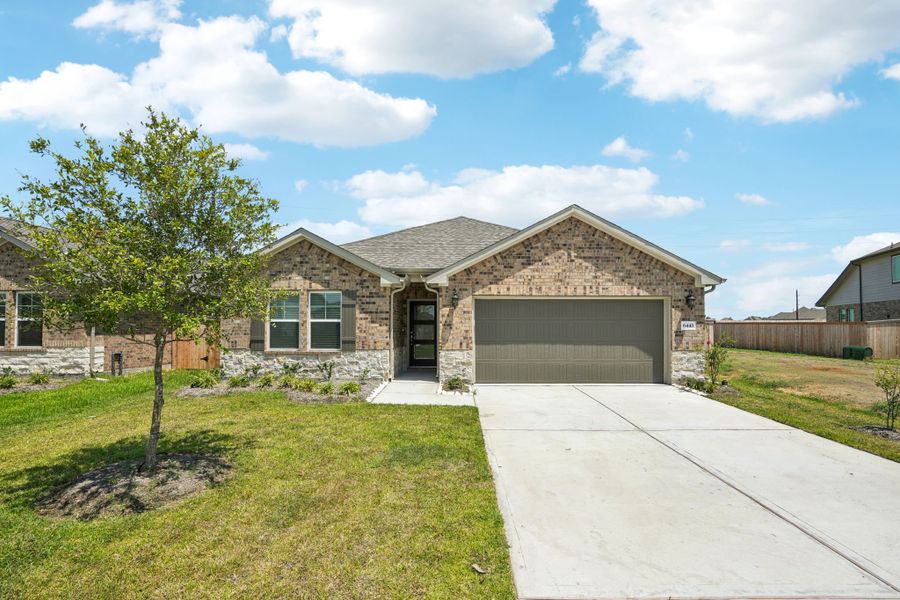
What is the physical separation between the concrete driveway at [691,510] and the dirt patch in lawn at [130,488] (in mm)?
3444

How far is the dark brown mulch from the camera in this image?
8.10 metres

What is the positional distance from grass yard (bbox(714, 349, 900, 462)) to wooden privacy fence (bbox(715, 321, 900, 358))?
2.78m

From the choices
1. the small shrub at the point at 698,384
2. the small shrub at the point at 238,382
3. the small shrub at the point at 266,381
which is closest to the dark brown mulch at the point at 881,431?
the small shrub at the point at 698,384

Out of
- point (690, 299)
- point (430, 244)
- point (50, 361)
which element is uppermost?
point (430, 244)

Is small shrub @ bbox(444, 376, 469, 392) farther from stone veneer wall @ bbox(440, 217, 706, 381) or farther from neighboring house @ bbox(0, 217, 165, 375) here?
neighboring house @ bbox(0, 217, 165, 375)

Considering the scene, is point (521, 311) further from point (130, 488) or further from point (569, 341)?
point (130, 488)

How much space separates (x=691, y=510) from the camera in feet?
16.4

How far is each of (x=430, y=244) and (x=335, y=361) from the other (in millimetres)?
5261

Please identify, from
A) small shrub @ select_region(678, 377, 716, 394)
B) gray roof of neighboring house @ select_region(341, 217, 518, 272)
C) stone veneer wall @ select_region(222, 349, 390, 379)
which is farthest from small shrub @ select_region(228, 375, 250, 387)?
small shrub @ select_region(678, 377, 716, 394)

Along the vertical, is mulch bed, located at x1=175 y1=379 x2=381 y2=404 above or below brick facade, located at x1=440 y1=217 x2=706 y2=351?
below

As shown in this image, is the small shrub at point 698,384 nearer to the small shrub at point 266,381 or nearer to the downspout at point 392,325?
the downspout at point 392,325

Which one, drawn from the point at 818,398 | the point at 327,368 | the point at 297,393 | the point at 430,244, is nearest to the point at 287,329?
the point at 327,368

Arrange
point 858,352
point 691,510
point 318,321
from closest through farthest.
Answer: point 691,510 < point 318,321 < point 858,352

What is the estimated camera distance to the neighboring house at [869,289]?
85.8 ft
